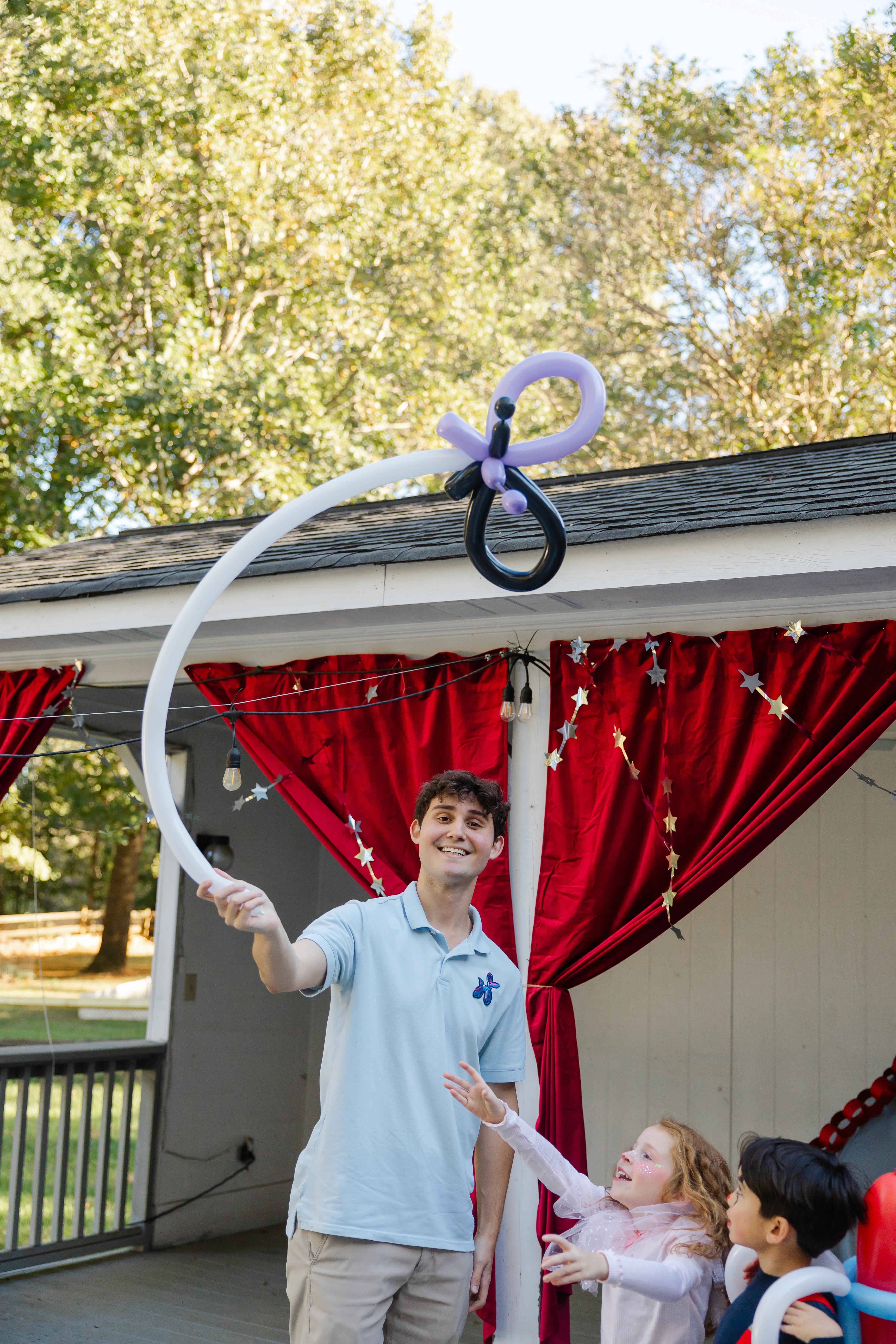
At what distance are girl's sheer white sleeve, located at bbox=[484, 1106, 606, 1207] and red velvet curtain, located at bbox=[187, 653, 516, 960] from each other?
1054mm

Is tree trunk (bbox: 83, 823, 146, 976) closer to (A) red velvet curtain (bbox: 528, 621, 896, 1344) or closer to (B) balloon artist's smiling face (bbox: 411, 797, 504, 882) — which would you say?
(A) red velvet curtain (bbox: 528, 621, 896, 1344)

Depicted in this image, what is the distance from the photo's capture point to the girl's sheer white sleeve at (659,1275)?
2271 millimetres

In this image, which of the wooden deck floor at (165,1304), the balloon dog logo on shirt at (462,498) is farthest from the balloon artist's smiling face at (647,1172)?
the wooden deck floor at (165,1304)

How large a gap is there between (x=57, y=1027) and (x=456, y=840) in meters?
13.2

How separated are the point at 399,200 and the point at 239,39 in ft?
8.25

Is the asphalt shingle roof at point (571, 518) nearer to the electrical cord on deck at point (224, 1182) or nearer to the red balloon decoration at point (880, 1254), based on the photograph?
the red balloon decoration at point (880, 1254)

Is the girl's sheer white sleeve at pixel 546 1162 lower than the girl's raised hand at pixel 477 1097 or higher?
lower

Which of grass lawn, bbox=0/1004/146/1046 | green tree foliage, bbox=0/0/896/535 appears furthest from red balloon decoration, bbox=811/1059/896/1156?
grass lawn, bbox=0/1004/146/1046

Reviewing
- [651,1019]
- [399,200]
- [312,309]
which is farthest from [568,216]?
[651,1019]

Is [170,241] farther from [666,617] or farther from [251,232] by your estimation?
[666,617]

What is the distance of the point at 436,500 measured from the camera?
218 inches

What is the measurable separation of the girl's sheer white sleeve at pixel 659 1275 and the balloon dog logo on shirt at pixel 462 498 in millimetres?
1153

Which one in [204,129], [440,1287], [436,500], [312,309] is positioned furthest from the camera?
[312,309]

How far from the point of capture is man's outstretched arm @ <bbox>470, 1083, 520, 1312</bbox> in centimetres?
249
